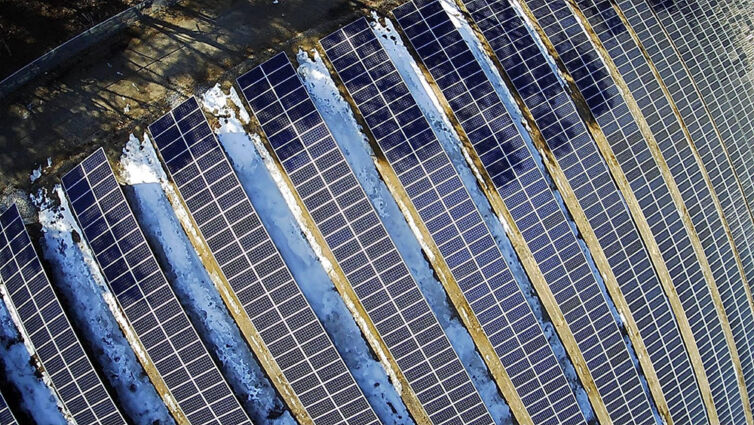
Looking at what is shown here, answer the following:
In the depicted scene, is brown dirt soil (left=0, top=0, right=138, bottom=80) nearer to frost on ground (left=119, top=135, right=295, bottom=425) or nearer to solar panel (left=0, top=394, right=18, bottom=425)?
frost on ground (left=119, top=135, right=295, bottom=425)

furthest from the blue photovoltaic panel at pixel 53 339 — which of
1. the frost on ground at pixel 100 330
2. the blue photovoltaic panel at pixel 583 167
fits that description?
the blue photovoltaic panel at pixel 583 167

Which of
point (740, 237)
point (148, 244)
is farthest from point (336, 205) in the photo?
point (740, 237)

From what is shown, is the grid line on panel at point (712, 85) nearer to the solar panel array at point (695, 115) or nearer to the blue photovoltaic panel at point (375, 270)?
the solar panel array at point (695, 115)

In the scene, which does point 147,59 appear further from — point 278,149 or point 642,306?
point 642,306

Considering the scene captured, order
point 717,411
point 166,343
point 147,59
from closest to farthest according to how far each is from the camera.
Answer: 1. point 166,343
2. point 717,411
3. point 147,59

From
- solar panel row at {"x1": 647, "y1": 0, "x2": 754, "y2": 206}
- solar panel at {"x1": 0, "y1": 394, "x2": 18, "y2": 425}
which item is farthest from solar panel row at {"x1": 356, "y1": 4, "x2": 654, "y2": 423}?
solar panel at {"x1": 0, "y1": 394, "x2": 18, "y2": 425}

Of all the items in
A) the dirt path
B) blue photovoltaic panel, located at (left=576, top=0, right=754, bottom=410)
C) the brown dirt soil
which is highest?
the brown dirt soil
